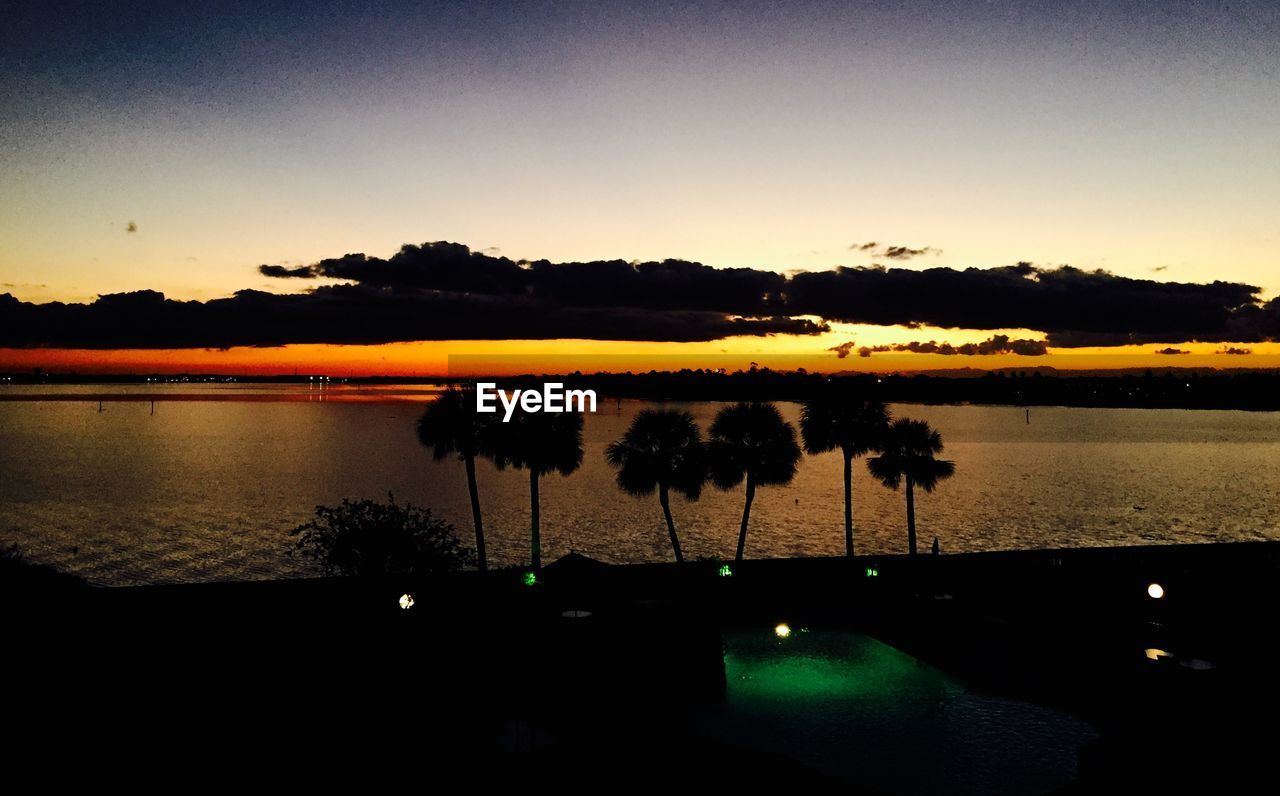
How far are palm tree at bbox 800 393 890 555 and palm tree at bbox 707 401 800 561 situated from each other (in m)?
4.88

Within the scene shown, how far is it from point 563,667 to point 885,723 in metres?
7.91

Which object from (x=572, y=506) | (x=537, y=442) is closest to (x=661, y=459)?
(x=537, y=442)

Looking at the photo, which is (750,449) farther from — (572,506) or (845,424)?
(572,506)

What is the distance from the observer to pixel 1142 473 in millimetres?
126000

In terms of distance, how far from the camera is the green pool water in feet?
55.2

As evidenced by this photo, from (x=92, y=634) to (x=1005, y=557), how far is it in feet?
99.0

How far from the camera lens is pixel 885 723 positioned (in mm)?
19250

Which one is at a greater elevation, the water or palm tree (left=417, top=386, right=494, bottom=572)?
palm tree (left=417, top=386, right=494, bottom=572)

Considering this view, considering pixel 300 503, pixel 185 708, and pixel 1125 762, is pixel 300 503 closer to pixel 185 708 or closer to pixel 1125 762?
pixel 185 708

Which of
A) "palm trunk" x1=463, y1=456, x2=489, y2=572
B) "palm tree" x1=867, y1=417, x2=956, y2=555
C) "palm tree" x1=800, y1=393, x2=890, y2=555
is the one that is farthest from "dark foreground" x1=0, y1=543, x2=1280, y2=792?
"palm tree" x1=800, y1=393, x2=890, y2=555

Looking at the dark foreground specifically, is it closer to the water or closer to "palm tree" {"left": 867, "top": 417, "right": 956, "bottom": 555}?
"palm tree" {"left": 867, "top": 417, "right": 956, "bottom": 555}

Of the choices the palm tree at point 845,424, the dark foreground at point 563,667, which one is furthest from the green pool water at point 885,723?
the palm tree at point 845,424

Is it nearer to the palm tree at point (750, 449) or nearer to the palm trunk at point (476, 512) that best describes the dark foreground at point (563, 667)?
the palm tree at point (750, 449)

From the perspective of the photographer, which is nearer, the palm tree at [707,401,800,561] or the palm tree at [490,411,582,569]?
the palm tree at [490,411,582,569]
